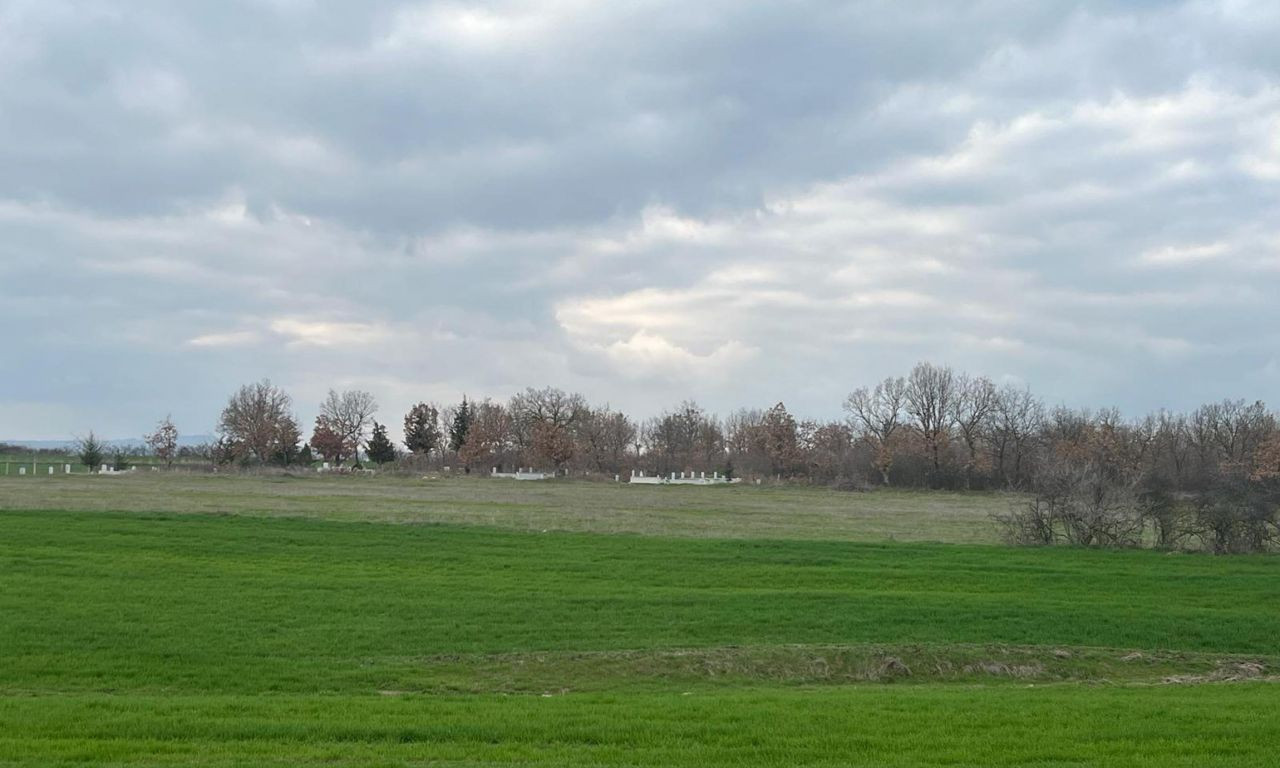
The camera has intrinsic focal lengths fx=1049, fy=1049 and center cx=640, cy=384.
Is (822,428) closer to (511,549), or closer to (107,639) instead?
(511,549)

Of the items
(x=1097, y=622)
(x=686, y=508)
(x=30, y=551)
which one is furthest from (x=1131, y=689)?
(x=686, y=508)

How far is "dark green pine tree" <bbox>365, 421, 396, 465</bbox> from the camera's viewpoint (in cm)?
13962

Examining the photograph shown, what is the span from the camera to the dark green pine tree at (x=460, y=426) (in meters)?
149

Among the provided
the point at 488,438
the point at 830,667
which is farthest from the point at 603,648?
the point at 488,438

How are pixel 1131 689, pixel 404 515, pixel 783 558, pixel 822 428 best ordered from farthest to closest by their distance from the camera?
pixel 822 428, pixel 404 515, pixel 783 558, pixel 1131 689

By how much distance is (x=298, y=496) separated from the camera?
190 ft

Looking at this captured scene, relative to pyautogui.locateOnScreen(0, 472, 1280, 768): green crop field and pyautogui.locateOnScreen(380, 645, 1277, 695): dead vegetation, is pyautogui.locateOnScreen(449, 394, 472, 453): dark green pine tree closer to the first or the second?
pyautogui.locateOnScreen(0, 472, 1280, 768): green crop field

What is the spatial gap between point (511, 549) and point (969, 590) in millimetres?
12445

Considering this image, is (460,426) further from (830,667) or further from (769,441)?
(830,667)

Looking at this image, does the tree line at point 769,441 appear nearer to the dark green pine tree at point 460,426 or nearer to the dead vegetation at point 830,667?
the dark green pine tree at point 460,426

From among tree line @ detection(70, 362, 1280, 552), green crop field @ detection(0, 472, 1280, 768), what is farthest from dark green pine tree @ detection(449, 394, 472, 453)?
green crop field @ detection(0, 472, 1280, 768)

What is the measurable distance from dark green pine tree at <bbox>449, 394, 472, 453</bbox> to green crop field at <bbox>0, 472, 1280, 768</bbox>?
4411 inches

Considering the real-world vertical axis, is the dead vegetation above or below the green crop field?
below

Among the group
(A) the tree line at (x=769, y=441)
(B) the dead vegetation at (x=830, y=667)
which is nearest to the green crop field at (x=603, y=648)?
(B) the dead vegetation at (x=830, y=667)
